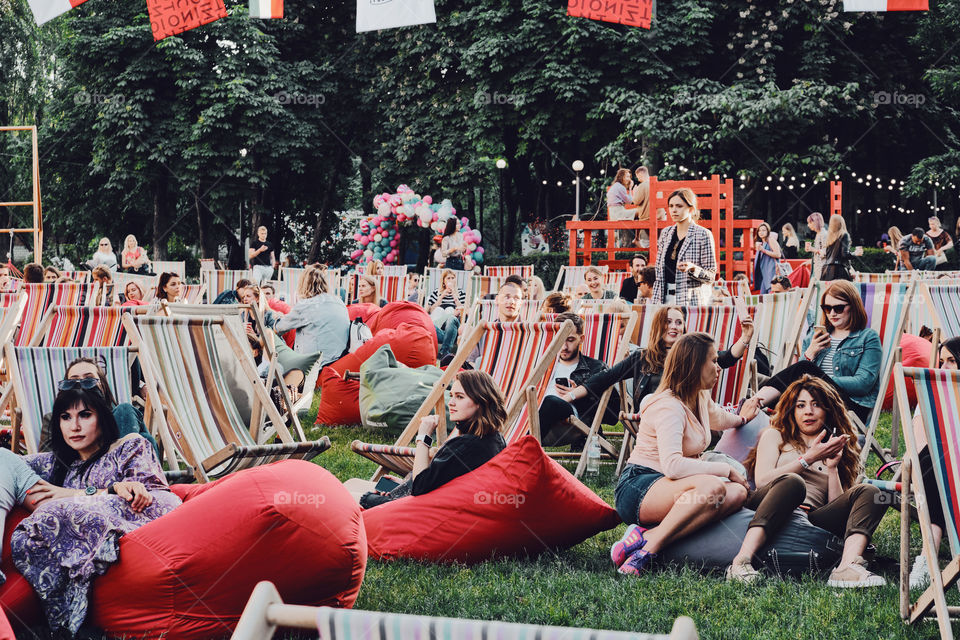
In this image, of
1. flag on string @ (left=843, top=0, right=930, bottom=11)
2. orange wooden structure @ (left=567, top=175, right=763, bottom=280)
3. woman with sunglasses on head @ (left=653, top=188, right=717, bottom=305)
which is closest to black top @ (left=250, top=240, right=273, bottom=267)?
orange wooden structure @ (left=567, top=175, right=763, bottom=280)

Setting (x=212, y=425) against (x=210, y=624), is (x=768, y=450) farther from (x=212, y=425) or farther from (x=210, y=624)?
(x=212, y=425)

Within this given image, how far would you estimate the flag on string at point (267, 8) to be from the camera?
1066 cm

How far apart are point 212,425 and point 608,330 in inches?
98.3

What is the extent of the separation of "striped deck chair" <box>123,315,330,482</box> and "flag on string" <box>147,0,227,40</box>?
20.1 ft

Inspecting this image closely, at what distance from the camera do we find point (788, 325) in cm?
737

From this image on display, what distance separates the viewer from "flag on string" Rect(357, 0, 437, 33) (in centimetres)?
1016

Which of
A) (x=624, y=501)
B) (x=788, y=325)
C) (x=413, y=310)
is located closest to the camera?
(x=624, y=501)

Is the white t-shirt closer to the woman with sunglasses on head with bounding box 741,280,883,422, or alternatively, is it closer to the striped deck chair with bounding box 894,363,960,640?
the woman with sunglasses on head with bounding box 741,280,883,422

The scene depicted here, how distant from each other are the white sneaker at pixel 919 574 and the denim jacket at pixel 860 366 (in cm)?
179

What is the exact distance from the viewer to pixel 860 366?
569cm

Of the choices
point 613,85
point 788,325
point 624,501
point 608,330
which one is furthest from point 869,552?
point 613,85

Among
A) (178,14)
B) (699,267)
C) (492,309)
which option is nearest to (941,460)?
(699,267)

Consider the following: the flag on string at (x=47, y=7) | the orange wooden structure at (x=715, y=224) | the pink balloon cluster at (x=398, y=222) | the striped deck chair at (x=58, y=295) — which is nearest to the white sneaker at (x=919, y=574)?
the striped deck chair at (x=58, y=295)

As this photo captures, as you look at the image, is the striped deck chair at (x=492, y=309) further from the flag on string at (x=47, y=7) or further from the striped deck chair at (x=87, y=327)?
the flag on string at (x=47, y=7)
